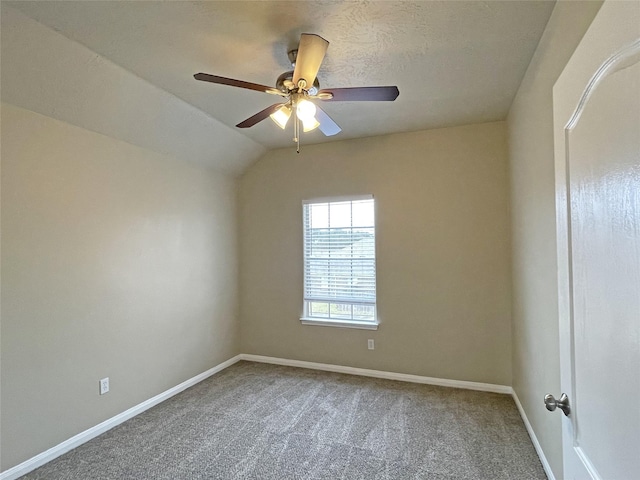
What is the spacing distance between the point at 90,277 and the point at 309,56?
7.87ft

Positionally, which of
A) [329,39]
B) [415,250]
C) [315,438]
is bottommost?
[315,438]

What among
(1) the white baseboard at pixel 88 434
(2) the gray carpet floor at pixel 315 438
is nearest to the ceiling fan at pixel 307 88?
(2) the gray carpet floor at pixel 315 438

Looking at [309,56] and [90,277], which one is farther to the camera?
[90,277]

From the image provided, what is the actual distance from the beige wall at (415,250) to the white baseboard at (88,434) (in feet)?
3.92

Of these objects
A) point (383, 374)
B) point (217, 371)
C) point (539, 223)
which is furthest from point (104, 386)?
point (539, 223)

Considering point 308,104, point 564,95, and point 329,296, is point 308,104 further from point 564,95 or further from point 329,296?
point 329,296

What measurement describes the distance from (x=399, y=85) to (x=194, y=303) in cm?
306

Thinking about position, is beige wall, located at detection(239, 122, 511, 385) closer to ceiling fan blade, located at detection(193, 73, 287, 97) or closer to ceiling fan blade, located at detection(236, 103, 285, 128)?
ceiling fan blade, located at detection(236, 103, 285, 128)

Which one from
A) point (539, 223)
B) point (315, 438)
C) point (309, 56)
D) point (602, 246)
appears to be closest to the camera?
point (602, 246)

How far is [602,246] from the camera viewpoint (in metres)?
0.81

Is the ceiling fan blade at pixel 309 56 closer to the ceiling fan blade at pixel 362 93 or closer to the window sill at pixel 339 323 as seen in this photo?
the ceiling fan blade at pixel 362 93

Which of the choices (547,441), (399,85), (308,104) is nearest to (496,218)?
(399,85)

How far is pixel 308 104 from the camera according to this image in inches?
81.1

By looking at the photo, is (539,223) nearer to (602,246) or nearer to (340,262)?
(602,246)
